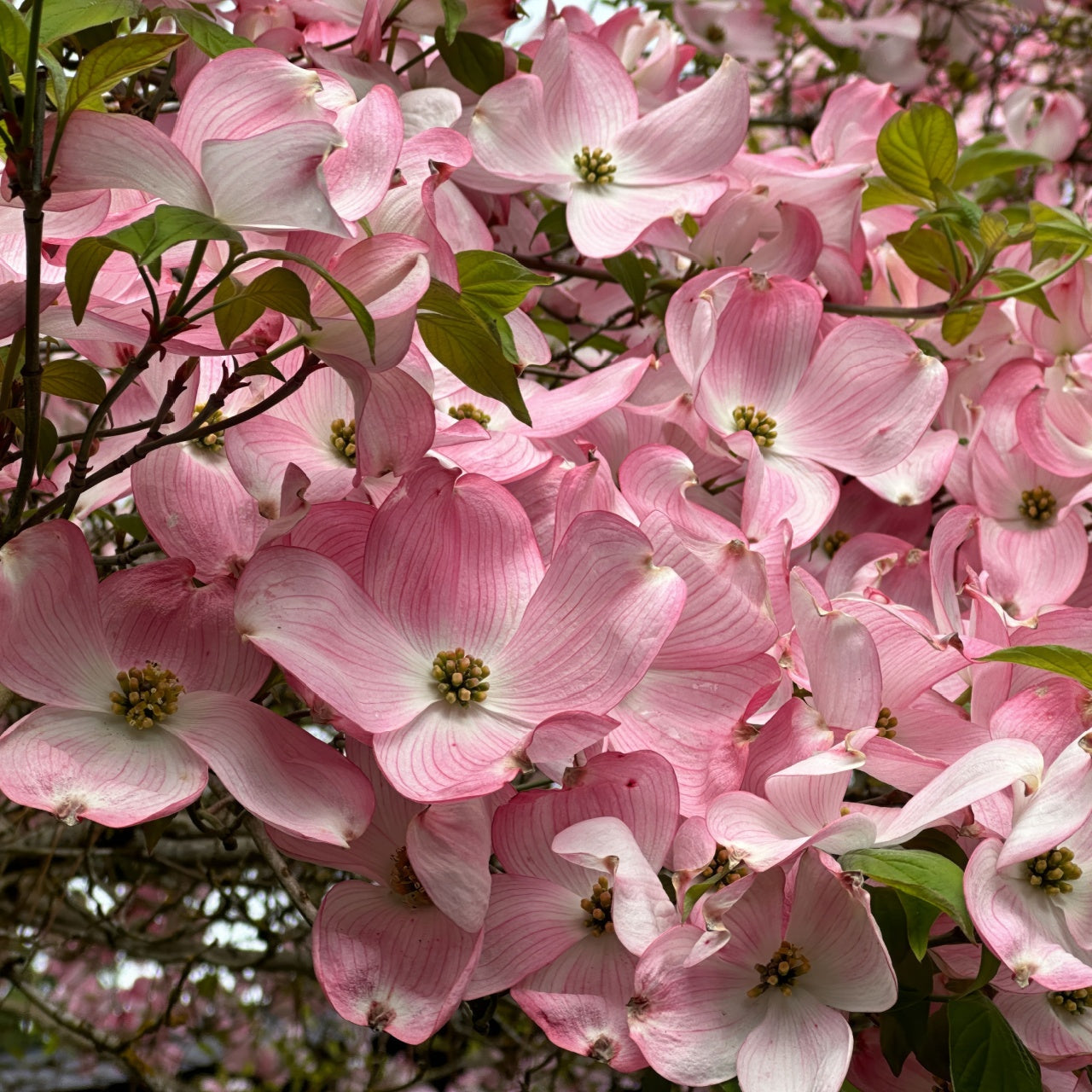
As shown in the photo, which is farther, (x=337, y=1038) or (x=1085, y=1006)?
(x=337, y=1038)

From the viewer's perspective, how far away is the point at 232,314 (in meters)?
0.52

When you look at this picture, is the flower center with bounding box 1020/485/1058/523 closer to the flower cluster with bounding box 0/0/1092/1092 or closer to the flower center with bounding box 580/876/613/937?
the flower cluster with bounding box 0/0/1092/1092

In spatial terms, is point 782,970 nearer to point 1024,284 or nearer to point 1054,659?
point 1054,659

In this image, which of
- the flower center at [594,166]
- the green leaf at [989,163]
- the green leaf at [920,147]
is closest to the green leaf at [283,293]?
the flower center at [594,166]

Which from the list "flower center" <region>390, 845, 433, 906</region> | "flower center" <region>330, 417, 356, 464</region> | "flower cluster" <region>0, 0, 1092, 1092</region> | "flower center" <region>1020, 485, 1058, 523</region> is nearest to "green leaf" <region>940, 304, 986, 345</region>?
"flower center" <region>1020, 485, 1058, 523</region>

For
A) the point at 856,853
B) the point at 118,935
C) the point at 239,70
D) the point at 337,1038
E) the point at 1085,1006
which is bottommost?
the point at 337,1038

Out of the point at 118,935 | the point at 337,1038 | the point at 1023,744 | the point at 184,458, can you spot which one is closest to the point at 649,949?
the point at 1023,744

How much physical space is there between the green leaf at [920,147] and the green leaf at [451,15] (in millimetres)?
314

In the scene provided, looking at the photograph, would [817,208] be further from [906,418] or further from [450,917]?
[450,917]

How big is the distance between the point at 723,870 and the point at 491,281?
32cm

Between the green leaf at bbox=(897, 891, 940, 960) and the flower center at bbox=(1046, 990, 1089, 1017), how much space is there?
0.32 ft

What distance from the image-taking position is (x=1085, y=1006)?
0.60m

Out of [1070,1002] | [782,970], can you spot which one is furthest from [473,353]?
[1070,1002]

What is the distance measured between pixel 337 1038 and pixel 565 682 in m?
1.81
